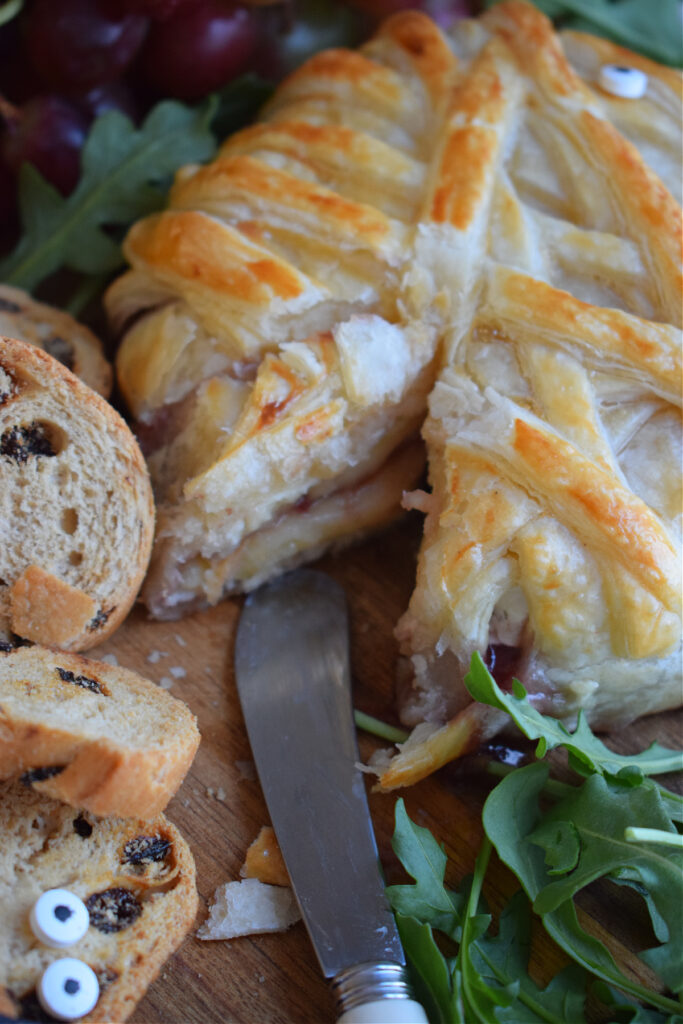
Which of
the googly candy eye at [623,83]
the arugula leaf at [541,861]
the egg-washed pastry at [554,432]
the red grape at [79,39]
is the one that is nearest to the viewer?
the arugula leaf at [541,861]

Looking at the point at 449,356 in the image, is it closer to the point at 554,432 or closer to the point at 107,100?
the point at 554,432

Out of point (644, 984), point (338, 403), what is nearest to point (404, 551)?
point (338, 403)

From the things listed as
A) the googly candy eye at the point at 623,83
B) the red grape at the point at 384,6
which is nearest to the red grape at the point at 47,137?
the red grape at the point at 384,6

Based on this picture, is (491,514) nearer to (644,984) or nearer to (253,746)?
(253,746)

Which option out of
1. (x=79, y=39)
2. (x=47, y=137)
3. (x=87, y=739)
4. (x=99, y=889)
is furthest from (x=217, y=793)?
(x=79, y=39)

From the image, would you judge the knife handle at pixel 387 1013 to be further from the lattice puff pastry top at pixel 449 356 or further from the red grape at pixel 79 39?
the red grape at pixel 79 39
